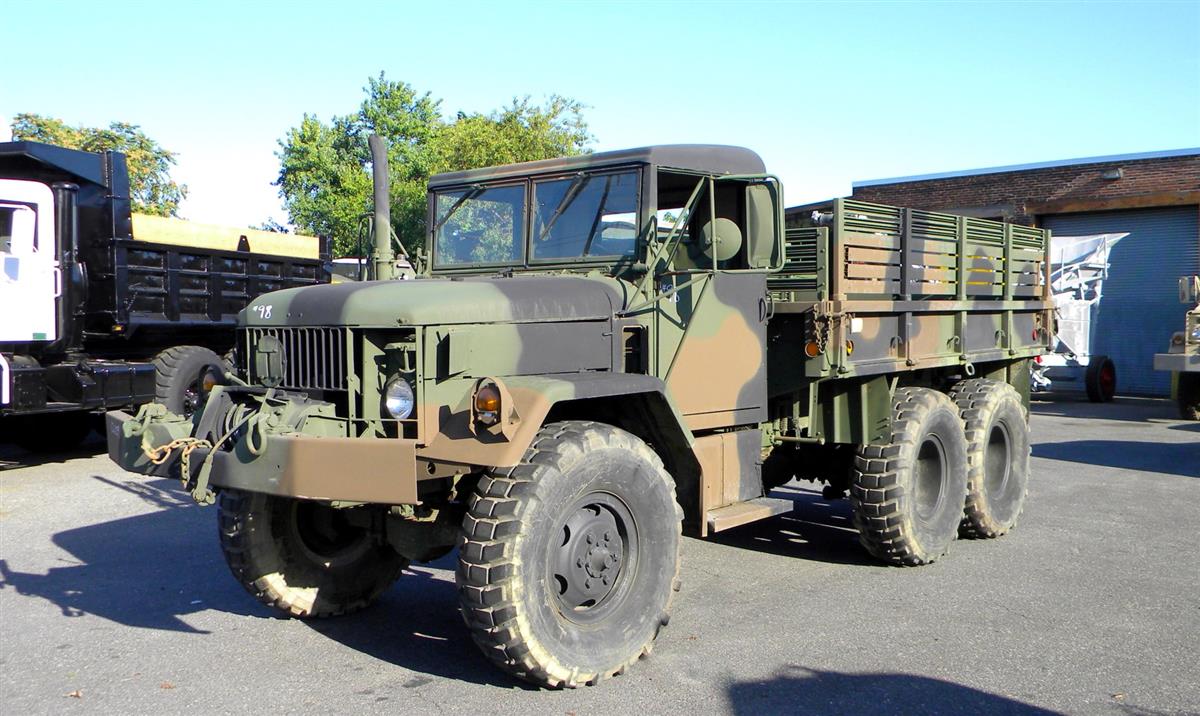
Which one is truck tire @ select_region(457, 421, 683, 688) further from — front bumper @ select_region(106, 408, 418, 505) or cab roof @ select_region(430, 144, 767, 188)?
cab roof @ select_region(430, 144, 767, 188)

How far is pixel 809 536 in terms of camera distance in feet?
25.8

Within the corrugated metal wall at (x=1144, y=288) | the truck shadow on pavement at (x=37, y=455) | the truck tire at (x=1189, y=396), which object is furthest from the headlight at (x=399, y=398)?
the corrugated metal wall at (x=1144, y=288)

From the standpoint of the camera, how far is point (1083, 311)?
20188 millimetres

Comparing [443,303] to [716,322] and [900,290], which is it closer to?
[716,322]

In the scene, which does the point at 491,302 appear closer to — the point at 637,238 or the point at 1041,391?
the point at 637,238

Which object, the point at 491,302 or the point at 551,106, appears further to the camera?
the point at 551,106

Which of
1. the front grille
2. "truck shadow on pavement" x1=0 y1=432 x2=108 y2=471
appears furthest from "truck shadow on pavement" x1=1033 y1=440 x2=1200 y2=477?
"truck shadow on pavement" x1=0 y1=432 x2=108 y2=471

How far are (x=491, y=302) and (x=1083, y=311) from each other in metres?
18.2

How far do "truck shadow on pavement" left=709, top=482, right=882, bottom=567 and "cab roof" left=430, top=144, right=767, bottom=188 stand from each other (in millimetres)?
2665

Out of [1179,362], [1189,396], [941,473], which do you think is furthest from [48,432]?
[1189,396]

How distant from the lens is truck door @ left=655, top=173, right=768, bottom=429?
5.53 m

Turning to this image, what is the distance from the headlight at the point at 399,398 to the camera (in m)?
4.52

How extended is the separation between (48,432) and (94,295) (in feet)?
6.14

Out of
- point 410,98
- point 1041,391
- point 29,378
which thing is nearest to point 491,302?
point 29,378
